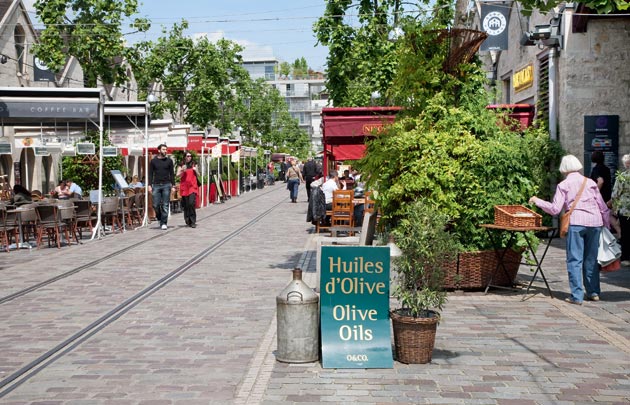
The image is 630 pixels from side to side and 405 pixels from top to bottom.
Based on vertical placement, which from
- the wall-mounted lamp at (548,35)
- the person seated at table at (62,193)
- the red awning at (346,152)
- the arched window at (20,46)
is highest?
the arched window at (20,46)

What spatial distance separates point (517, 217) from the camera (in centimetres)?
920

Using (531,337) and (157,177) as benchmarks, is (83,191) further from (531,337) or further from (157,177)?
(531,337)

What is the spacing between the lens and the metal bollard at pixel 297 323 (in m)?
6.37

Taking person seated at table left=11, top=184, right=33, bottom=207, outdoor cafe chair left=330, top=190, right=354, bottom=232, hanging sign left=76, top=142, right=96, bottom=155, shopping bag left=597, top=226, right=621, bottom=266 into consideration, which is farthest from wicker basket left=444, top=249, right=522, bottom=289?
hanging sign left=76, top=142, right=96, bottom=155

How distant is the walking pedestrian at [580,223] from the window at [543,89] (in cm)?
985

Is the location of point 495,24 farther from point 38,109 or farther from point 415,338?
point 415,338

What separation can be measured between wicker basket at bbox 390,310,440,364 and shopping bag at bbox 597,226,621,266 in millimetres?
3741

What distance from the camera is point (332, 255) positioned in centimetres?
655

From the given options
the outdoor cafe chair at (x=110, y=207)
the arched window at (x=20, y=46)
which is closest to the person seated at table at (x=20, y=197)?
the outdoor cafe chair at (x=110, y=207)

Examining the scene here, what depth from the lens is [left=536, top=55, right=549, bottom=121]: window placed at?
1898 centimetres

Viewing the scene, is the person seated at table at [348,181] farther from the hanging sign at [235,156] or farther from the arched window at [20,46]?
the arched window at [20,46]

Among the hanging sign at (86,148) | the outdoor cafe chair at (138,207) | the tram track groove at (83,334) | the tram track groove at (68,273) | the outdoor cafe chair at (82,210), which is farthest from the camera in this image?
the outdoor cafe chair at (138,207)

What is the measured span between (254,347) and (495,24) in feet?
55.9

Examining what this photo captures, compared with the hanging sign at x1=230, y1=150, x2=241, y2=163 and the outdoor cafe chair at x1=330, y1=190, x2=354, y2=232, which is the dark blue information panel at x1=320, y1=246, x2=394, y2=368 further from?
the hanging sign at x1=230, y1=150, x2=241, y2=163
